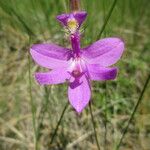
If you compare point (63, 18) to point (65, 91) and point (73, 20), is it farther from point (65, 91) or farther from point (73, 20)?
point (65, 91)

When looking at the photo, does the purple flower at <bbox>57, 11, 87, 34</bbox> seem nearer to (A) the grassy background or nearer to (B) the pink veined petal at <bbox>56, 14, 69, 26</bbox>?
(B) the pink veined petal at <bbox>56, 14, 69, 26</bbox>

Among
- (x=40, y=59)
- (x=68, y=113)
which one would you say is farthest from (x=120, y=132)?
(x=40, y=59)

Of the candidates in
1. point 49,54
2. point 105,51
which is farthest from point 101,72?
point 49,54

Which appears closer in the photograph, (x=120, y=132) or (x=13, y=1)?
(x=120, y=132)

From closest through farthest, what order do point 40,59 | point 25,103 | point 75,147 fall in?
1. point 40,59
2. point 75,147
3. point 25,103

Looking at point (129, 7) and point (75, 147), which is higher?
point (129, 7)

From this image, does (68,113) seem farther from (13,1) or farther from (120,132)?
(13,1)

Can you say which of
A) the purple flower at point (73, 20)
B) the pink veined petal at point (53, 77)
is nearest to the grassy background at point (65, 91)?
the purple flower at point (73, 20)

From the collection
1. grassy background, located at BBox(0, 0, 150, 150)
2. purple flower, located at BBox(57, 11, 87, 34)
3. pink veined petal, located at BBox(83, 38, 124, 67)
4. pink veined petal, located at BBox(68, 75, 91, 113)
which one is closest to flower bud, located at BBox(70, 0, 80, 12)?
purple flower, located at BBox(57, 11, 87, 34)
